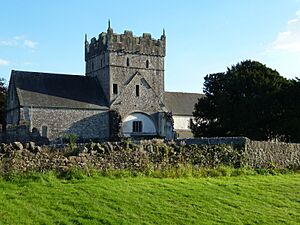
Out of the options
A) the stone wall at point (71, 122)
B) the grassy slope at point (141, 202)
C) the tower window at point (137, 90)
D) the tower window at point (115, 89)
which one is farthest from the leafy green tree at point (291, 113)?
the grassy slope at point (141, 202)

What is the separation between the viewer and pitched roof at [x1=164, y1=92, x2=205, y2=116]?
238 feet

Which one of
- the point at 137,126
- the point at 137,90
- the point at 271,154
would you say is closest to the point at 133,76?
the point at 137,90

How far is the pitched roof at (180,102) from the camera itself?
72.7m

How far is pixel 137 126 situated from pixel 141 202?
4586 cm

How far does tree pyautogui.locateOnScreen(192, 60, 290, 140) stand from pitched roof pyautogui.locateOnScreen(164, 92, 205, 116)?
21232 millimetres

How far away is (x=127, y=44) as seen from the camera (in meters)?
60.3

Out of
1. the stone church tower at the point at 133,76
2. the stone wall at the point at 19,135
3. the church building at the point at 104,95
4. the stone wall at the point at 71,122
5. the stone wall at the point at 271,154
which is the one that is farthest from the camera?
the stone church tower at the point at 133,76

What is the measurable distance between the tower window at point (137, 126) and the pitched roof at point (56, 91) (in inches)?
150

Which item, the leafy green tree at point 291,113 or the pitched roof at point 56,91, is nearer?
the leafy green tree at point 291,113

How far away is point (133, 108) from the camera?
5838 centimetres

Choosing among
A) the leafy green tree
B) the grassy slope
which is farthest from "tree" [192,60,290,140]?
the grassy slope

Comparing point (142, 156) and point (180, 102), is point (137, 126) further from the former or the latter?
point (142, 156)

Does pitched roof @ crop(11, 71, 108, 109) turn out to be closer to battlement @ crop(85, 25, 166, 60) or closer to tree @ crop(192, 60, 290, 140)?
battlement @ crop(85, 25, 166, 60)

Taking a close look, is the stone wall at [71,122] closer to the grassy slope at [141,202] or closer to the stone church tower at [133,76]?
the stone church tower at [133,76]
